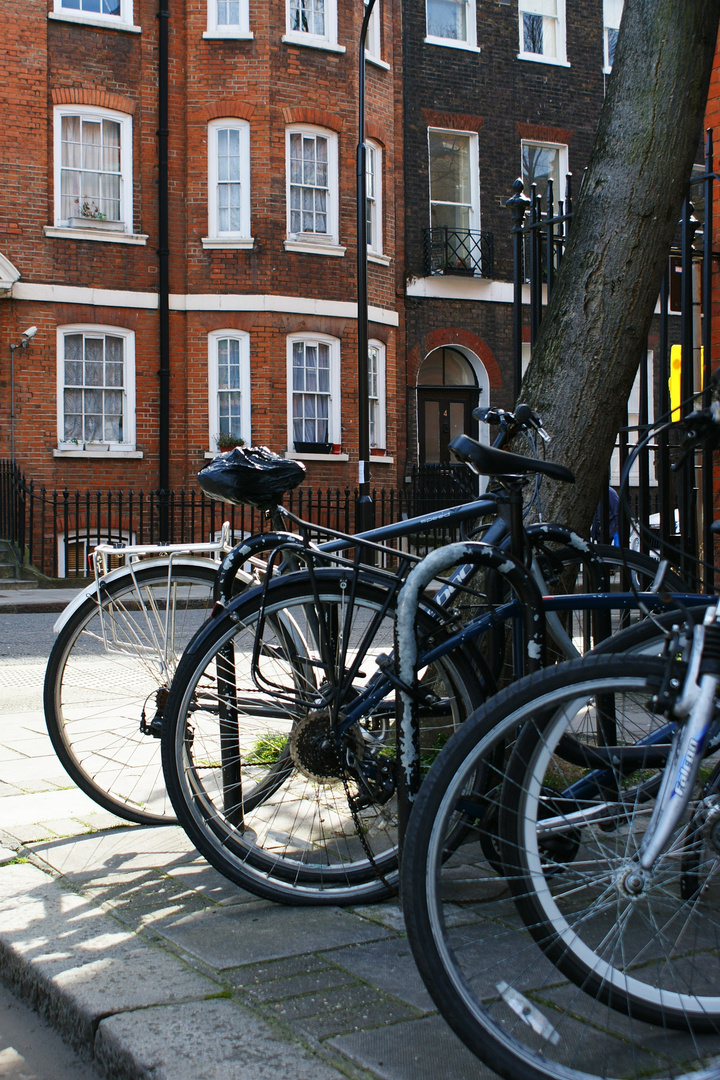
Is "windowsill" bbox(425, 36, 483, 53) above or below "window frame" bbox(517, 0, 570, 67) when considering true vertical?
below

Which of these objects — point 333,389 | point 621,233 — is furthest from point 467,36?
point 621,233

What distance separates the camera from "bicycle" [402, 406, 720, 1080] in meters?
2.15

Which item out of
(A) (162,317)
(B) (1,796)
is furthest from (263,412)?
(B) (1,796)

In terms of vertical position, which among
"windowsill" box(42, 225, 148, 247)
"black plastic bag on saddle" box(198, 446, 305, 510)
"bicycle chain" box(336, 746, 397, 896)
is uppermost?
"windowsill" box(42, 225, 148, 247)

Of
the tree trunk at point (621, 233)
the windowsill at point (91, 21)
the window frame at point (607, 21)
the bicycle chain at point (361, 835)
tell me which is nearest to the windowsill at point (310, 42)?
the windowsill at point (91, 21)

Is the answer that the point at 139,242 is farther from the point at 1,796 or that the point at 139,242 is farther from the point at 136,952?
the point at 136,952

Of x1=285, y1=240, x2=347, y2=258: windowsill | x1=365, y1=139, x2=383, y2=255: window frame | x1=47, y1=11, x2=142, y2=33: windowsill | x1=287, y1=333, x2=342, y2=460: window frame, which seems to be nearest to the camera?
x1=47, y1=11, x2=142, y2=33: windowsill

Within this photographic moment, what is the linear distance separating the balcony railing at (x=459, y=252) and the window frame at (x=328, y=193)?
7.83 ft

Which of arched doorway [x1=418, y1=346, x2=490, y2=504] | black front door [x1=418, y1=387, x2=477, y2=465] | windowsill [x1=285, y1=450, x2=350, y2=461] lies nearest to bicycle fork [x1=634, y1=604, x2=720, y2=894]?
windowsill [x1=285, y1=450, x2=350, y2=461]

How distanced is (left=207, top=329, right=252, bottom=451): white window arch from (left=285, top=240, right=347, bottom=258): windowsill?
6.08ft

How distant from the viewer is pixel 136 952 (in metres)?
2.87

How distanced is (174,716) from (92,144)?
59.9 feet

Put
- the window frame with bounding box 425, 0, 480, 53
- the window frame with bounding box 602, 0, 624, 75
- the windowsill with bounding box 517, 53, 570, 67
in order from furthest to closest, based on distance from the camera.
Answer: the window frame with bounding box 602, 0, 624, 75 → the windowsill with bounding box 517, 53, 570, 67 → the window frame with bounding box 425, 0, 480, 53

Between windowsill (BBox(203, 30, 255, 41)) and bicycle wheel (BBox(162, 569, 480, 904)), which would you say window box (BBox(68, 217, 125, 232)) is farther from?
bicycle wheel (BBox(162, 569, 480, 904))
